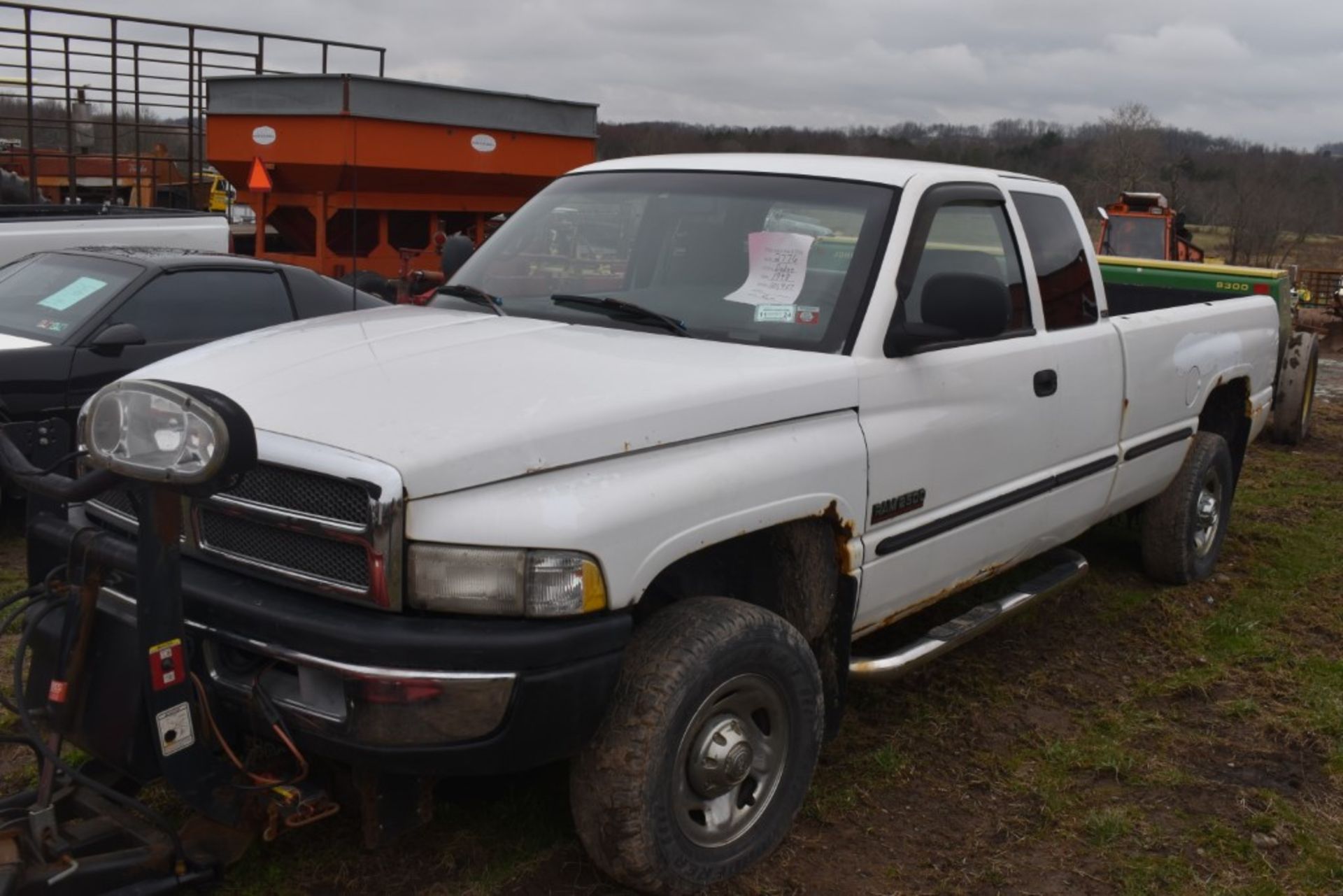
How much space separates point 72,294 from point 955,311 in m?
5.07

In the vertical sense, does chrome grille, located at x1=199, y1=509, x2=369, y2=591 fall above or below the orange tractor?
below

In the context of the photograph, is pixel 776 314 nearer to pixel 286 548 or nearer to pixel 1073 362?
pixel 1073 362

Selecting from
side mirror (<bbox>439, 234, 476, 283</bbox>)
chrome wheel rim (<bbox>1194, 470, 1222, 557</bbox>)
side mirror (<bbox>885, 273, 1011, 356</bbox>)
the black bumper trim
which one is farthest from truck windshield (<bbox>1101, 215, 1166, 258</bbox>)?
the black bumper trim

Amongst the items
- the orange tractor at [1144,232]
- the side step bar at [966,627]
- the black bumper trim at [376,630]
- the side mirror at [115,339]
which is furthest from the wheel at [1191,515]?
the orange tractor at [1144,232]

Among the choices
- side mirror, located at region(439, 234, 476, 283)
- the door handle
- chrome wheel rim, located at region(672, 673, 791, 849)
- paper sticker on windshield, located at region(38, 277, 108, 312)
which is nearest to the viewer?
chrome wheel rim, located at region(672, 673, 791, 849)

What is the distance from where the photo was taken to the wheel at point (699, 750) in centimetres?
305

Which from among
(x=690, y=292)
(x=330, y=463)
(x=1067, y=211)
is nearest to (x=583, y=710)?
(x=330, y=463)

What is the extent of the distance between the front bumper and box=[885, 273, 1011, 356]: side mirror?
144 centimetres

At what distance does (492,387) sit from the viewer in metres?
3.17

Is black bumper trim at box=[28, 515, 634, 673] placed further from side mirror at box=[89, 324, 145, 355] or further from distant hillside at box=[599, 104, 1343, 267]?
Result: distant hillside at box=[599, 104, 1343, 267]

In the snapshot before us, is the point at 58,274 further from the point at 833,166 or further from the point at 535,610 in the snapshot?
the point at 535,610

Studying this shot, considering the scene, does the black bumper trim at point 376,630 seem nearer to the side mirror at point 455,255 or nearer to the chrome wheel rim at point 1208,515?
the side mirror at point 455,255

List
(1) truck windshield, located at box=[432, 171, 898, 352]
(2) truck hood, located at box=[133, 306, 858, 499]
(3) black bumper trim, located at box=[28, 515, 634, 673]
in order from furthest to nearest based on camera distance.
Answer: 1. (1) truck windshield, located at box=[432, 171, 898, 352]
2. (2) truck hood, located at box=[133, 306, 858, 499]
3. (3) black bumper trim, located at box=[28, 515, 634, 673]

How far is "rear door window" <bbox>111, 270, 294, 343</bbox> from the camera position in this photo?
687 cm
